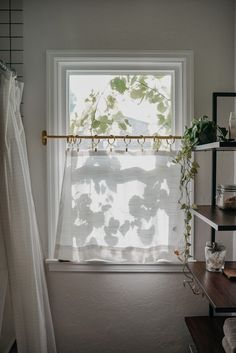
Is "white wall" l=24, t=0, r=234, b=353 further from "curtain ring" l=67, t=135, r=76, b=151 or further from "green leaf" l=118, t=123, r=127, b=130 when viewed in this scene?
"green leaf" l=118, t=123, r=127, b=130

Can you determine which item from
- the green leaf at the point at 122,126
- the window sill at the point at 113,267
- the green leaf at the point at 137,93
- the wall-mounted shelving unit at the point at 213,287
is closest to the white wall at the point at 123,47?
the window sill at the point at 113,267

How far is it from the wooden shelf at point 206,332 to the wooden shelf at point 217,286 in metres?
0.28

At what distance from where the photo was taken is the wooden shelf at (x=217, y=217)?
1.12 m

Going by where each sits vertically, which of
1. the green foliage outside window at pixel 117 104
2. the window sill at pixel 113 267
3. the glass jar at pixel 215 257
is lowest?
the window sill at pixel 113 267

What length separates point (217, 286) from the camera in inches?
52.1

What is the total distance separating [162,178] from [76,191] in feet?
1.61

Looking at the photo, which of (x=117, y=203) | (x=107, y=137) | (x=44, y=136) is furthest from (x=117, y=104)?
(x=117, y=203)

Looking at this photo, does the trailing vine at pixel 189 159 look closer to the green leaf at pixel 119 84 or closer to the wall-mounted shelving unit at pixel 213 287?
the wall-mounted shelving unit at pixel 213 287

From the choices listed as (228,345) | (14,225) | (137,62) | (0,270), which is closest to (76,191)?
(14,225)

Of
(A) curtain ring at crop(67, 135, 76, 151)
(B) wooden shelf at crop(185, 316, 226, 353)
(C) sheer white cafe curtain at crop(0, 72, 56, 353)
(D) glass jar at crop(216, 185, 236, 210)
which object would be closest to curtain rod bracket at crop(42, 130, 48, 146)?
(A) curtain ring at crop(67, 135, 76, 151)

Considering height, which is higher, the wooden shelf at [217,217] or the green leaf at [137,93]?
the green leaf at [137,93]

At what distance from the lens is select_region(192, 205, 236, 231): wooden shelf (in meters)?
1.12

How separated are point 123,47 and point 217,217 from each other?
108 cm

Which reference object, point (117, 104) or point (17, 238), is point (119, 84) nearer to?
point (117, 104)
